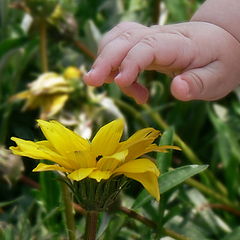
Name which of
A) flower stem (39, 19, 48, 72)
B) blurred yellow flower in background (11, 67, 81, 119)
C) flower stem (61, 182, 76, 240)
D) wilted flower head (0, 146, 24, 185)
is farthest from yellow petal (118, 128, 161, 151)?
flower stem (39, 19, 48, 72)

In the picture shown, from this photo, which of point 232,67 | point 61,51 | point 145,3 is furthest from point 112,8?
point 232,67

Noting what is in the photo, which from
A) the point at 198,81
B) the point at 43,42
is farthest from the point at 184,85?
the point at 43,42

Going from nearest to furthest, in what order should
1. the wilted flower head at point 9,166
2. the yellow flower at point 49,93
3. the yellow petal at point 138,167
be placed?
the yellow petal at point 138,167, the wilted flower head at point 9,166, the yellow flower at point 49,93

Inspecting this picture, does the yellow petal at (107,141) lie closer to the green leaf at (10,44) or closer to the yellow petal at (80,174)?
the yellow petal at (80,174)

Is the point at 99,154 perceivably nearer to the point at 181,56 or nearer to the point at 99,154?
the point at 99,154

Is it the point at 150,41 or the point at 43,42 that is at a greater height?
the point at 150,41

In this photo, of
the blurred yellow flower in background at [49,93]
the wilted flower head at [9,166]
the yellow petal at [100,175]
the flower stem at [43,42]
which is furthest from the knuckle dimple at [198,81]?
the flower stem at [43,42]

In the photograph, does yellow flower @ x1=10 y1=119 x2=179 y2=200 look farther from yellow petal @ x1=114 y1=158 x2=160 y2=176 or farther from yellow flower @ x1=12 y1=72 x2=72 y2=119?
yellow flower @ x1=12 y1=72 x2=72 y2=119
